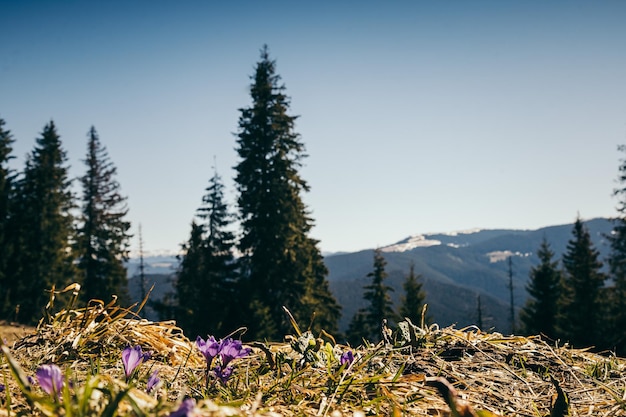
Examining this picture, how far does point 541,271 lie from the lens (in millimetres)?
30875

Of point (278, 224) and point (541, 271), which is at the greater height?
point (278, 224)

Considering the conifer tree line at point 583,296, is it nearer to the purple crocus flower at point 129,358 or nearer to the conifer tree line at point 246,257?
the conifer tree line at point 246,257

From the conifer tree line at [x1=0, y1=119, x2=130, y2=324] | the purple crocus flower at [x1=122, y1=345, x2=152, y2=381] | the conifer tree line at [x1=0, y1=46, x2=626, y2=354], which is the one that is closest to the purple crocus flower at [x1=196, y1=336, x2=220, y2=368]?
the purple crocus flower at [x1=122, y1=345, x2=152, y2=381]

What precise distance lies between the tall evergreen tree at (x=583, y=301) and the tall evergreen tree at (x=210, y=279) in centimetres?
2197

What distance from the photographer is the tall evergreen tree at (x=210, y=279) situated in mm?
22297

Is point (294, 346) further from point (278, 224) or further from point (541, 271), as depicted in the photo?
point (541, 271)

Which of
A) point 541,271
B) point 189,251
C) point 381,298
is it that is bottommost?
A: point 381,298

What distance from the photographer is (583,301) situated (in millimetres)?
29641

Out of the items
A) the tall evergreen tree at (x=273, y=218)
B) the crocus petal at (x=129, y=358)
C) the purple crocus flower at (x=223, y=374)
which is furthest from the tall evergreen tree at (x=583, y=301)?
the crocus petal at (x=129, y=358)

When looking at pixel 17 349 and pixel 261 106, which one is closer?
pixel 17 349

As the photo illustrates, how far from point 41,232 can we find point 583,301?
36.5m

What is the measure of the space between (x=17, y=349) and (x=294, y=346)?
1.29 meters

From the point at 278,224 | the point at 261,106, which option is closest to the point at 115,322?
the point at 278,224

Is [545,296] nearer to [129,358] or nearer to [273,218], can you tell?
[273,218]
